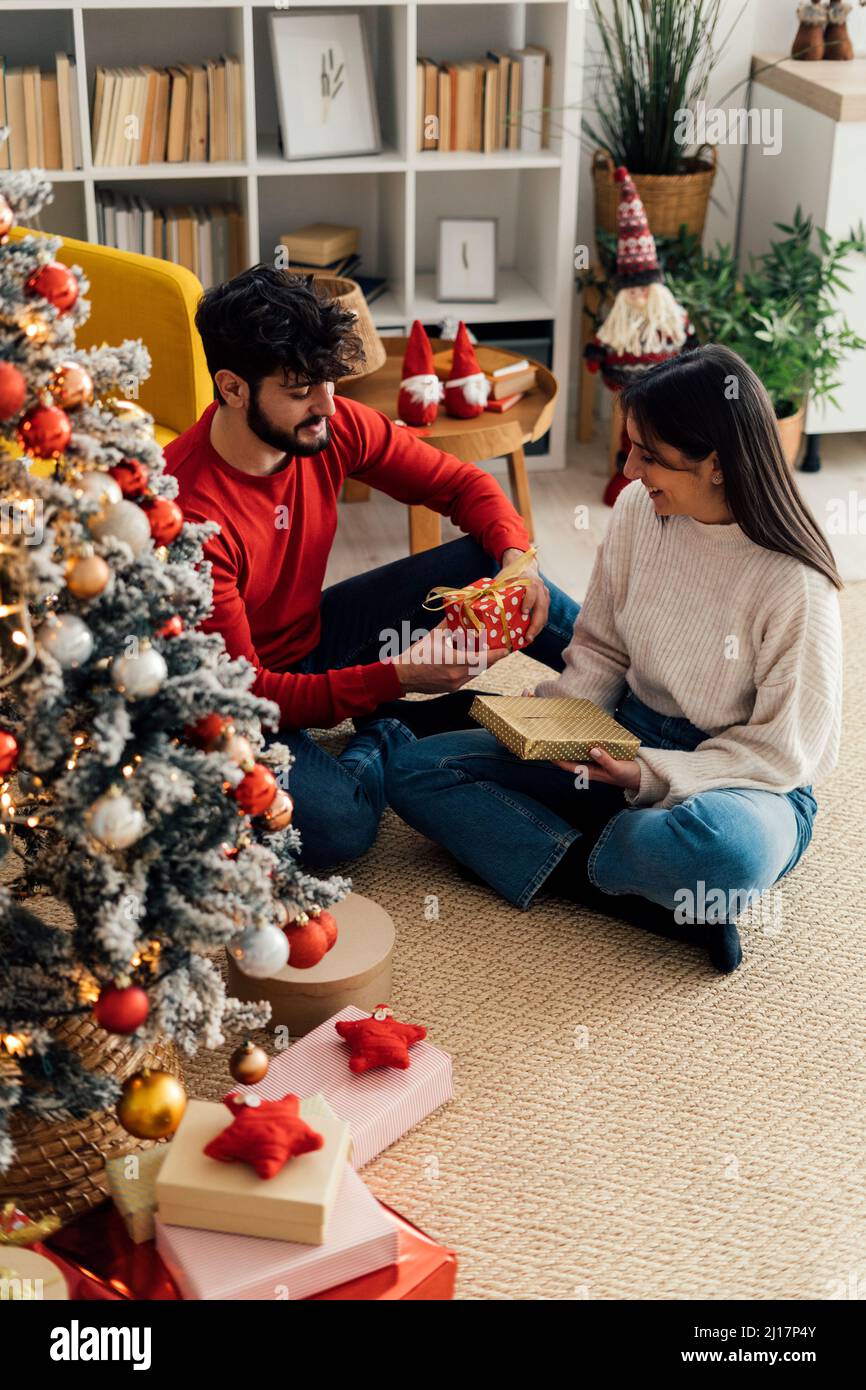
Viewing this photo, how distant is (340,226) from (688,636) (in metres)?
1.94

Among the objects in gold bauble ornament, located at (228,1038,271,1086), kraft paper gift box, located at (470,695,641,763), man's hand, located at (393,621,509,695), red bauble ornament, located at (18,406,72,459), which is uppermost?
red bauble ornament, located at (18,406,72,459)

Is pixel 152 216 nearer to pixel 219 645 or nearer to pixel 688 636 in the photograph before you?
pixel 688 636

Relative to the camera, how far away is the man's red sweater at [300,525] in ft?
6.58

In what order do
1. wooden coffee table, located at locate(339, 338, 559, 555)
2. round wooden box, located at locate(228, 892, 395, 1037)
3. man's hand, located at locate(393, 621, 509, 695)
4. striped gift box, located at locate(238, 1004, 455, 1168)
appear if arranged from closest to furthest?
striped gift box, located at locate(238, 1004, 455, 1168), round wooden box, located at locate(228, 892, 395, 1037), man's hand, located at locate(393, 621, 509, 695), wooden coffee table, located at locate(339, 338, 559, 555)

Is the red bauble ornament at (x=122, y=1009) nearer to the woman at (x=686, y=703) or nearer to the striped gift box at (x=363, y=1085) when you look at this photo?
the striped gift box at (x=363, y=1085)

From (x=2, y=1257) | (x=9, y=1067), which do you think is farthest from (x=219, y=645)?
(x=2, y=1257)

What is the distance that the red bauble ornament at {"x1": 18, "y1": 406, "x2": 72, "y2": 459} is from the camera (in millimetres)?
1278

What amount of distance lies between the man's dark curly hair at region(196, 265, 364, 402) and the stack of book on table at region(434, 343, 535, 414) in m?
1.06

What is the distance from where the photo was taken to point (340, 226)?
11.6 ft

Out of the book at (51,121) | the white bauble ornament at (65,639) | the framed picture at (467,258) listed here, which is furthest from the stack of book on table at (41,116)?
the white bauble ornament at (65,639)

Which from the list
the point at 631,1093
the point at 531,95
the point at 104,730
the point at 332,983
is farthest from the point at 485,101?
the point at 104,730

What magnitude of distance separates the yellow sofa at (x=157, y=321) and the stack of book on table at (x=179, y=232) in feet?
1.80

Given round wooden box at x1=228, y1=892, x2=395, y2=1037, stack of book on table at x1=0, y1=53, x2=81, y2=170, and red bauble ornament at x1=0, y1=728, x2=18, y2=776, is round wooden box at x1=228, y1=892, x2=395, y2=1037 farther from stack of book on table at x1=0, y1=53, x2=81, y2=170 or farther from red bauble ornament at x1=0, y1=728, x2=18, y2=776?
stack of book on table at x1=0, y1=53, x2=81, y2=170

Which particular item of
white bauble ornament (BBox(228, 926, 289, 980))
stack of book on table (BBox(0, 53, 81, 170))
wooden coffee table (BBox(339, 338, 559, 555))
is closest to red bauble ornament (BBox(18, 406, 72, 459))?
white bauble ornament (BBox(228, 926, 289, 980))
